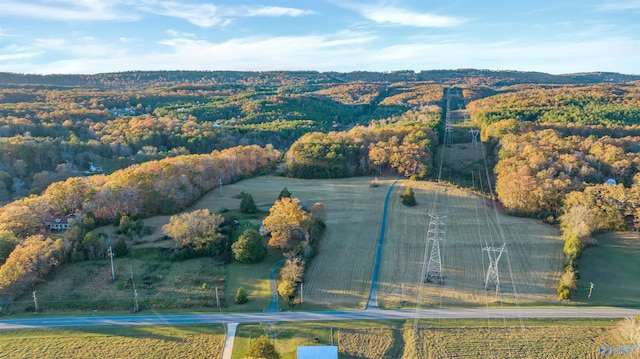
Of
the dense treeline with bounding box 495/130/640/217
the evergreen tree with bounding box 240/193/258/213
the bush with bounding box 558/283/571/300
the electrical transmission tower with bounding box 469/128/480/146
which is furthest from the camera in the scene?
the electrical transmission tower with bounding box 469/128/480/146

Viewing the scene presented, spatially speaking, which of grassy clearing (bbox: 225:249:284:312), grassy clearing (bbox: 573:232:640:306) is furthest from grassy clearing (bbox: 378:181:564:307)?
grassy clearing (bbox: 225:249:284:312)

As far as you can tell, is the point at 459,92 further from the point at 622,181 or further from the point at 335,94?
the point at 622,181

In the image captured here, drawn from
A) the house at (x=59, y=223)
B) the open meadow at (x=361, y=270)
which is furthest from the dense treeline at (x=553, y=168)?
the house at (x=59, y=223)

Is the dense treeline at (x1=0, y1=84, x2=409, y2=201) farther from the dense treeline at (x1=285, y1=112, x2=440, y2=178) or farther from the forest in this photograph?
the dense treeline at (x1=285, y1=112, x2=440, y2=178)

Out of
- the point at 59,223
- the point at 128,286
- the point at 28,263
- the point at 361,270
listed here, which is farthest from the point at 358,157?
the point at 28,263

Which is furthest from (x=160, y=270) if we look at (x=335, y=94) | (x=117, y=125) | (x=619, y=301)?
(x=335, y=94)

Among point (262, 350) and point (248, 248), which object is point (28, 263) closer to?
point (248, 248)
